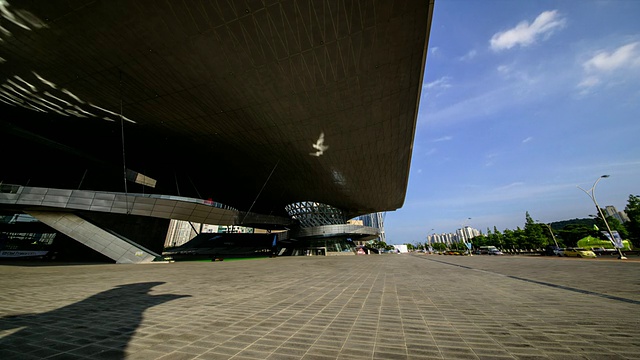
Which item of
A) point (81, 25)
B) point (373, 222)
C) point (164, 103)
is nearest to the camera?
point (81, 25)

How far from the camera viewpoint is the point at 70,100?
17297 millimetres

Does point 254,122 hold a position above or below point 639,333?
above

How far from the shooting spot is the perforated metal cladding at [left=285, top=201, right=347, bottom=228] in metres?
50.1

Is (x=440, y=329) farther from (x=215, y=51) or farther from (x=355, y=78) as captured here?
(x=215, y=51)

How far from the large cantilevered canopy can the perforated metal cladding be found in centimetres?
2219

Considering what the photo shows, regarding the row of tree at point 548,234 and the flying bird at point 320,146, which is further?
the row of tree at point 548,234

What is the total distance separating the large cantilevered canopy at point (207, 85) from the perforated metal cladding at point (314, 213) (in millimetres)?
22187

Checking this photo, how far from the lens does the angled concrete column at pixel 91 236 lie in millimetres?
18781

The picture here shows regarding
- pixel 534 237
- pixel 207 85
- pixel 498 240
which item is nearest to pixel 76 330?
pixel 207 85

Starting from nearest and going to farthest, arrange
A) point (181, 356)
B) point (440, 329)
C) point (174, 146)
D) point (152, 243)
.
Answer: point (181, 356)
point (440, 329)
point (174, 146)
point (152, 243)

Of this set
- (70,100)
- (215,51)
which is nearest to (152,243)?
(70,100)

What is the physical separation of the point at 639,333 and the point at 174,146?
98.3 feet

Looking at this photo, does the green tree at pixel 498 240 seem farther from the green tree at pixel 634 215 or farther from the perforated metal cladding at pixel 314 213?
the perforated metal cladding at pixel 314 213

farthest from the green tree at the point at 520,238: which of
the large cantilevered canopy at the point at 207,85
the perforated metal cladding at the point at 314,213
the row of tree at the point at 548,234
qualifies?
the large cantilevered canopy at the point at 207,85
